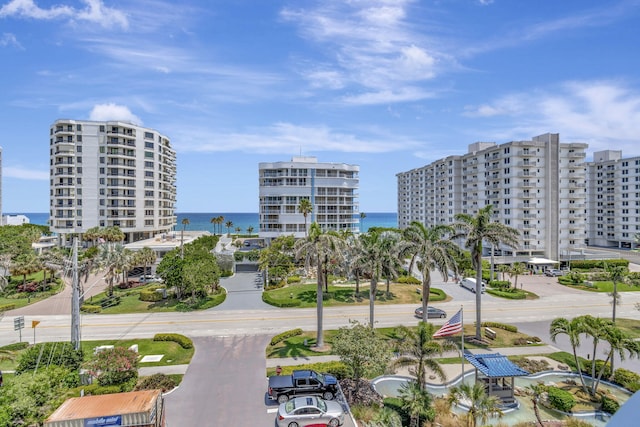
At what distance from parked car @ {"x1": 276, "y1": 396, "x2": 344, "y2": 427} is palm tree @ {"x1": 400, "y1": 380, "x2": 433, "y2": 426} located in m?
4.02

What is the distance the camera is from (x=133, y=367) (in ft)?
85.8

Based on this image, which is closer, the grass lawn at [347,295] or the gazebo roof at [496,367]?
the gazebo roof at [496,367]

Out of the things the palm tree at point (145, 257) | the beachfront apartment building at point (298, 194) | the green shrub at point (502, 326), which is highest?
the beachfront apartment building at point (298, 194)

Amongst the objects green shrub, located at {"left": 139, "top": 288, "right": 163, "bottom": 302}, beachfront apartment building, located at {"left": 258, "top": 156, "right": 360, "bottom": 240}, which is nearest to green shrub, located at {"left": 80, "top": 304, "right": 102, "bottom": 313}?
green shrub, located at {"left": 139, "top": 288, "right": 163, "bottom": 302}

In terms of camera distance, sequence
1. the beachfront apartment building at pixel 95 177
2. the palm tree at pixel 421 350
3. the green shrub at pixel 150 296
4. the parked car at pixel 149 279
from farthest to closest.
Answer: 1. the beachfront apartment building at pixel 95 177
2. the parked car at pixel 149 279
3. the green shrub at pixel 150 296
4. the palm tree at pixel 421 350

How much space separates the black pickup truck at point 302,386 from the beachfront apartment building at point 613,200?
114067 millimetres

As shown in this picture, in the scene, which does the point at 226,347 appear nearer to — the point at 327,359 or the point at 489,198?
the point at 327,359

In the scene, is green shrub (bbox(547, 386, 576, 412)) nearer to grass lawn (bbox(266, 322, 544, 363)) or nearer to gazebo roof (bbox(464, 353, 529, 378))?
gazebo roof (bbox(464, 353, 529, 378))

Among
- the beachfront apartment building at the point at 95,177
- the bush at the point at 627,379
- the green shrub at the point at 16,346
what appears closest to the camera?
the bush at the point at 627,379

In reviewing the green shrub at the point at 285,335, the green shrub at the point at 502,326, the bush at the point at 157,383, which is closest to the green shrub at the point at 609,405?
the green shrub at the point at 502,326

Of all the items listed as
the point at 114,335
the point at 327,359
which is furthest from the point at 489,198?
the point at 114,335

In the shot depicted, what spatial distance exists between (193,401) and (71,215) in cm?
9010

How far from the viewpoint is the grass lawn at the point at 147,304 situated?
48.3 m

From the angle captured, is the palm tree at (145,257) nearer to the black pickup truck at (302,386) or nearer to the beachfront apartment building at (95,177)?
the beachfront apartment building at (95,177)
